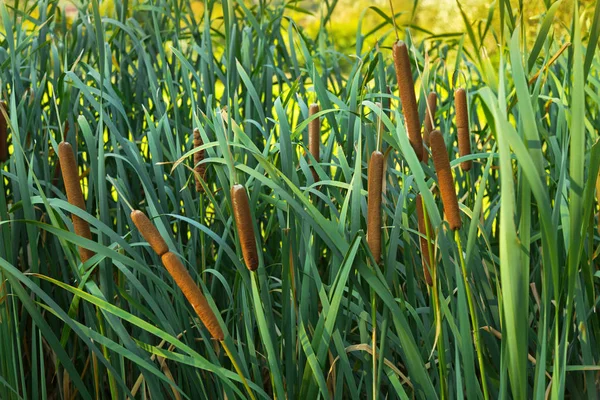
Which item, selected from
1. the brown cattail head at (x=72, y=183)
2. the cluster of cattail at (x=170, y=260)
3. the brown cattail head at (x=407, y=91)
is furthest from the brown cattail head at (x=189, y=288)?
the brown cattail head at (x=407, y=91)

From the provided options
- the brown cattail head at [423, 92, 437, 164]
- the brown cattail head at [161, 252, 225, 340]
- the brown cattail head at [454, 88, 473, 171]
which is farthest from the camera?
the brown cattail head at [423, 92, 437, 164]

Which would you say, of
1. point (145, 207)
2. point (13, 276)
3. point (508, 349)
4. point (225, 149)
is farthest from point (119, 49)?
point (508, 349)

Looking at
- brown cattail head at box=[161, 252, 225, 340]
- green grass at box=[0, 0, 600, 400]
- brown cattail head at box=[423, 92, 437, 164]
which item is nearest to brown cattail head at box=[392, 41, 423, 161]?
green grass at box=[0, 0, 600, 400]

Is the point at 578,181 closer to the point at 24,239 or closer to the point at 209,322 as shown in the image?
the point at 209,322

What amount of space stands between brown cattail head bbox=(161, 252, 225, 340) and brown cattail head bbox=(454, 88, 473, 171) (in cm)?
35

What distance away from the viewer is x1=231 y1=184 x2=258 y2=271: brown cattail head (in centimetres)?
66

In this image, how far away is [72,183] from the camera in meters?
0.77

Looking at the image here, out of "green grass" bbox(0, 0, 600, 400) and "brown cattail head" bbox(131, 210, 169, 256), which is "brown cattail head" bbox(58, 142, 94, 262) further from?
"brown cattail head" bbox(131, 210, 169, 256)

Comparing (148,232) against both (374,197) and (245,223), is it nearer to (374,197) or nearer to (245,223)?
(245,223)

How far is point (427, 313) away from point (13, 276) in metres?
0.55

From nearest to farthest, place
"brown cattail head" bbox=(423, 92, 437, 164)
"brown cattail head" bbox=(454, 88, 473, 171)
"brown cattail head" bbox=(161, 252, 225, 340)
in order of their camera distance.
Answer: "brown cattail head" bbox=(161, 252, 225, 340)
"brown cattail head" bbox=(454, 88, 473, 171)
"brown cattail head" bbox=(423, 92, 437, 164)

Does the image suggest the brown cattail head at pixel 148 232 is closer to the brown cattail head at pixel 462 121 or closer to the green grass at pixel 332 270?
the green grass at pixel 332 270

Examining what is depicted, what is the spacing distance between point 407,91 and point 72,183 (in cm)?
35

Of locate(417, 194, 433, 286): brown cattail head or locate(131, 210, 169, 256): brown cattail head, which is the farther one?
locate(417, 194, 433, 286): brown cattail head
